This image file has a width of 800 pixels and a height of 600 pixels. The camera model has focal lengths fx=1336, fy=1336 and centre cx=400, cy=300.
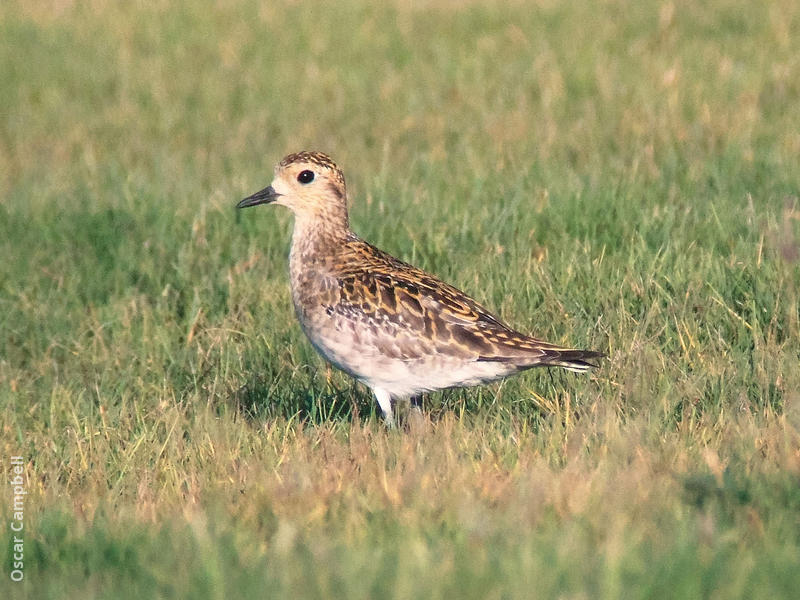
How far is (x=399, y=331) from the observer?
7.01 m

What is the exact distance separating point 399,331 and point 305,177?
134 centimetres

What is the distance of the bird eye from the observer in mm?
7840

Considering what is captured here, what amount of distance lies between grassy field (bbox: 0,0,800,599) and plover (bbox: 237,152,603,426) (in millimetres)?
272

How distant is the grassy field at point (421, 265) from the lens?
4.80 metres

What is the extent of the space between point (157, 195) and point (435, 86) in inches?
171

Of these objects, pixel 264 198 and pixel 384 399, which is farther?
pixel 264 198

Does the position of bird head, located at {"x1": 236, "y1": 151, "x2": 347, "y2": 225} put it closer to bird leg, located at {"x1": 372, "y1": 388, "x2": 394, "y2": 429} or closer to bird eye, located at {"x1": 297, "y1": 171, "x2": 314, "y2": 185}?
bird eye, located at {"x1": 297, "y1": 171, "x2": 314, "y2": 185}

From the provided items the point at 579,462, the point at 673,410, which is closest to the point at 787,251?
the point at 673,410

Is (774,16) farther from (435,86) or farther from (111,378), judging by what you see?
(111,378)

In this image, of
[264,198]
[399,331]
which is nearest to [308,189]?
[264,198]

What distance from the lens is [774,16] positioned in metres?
15.7

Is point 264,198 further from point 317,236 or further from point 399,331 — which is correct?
point 399,331

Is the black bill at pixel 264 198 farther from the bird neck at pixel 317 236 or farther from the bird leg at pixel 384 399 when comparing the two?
the bird leg at pixel 384 399

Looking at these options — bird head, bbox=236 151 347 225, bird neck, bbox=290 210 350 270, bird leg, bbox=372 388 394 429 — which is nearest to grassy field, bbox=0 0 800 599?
bird leg, bbox=372 388 394 429
